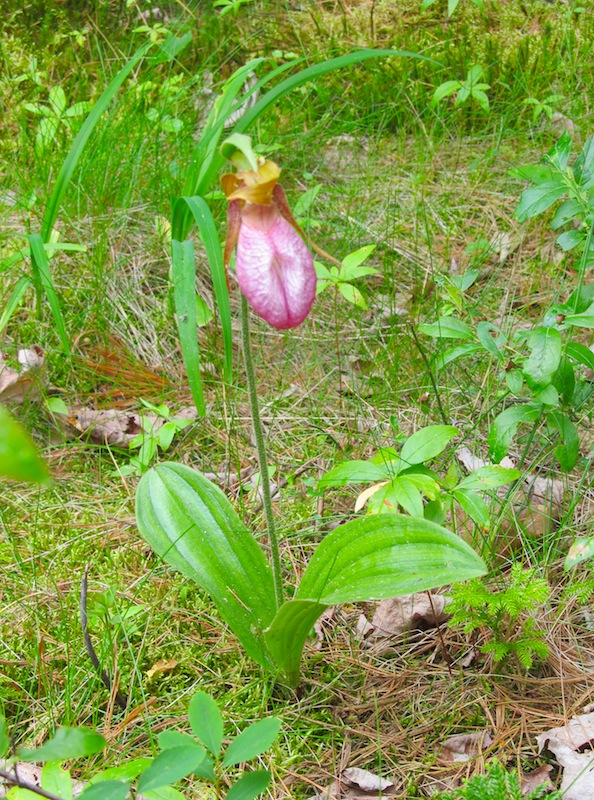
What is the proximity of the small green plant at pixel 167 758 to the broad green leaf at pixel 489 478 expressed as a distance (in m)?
0.66

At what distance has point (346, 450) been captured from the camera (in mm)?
1838

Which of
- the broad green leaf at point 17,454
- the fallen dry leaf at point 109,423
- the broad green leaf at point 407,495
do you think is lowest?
the fallen dry leaf at point 109,423

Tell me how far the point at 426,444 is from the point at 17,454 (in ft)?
3.68

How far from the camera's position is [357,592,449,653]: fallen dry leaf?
1.48m

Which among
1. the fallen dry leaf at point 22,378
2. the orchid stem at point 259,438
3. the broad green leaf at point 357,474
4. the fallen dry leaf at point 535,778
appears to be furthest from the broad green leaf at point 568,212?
the fallen dry leaf at point 22,378

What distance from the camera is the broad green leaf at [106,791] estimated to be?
70 centimetres

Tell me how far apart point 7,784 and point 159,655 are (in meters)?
0.38

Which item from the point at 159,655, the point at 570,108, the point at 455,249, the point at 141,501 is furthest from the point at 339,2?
the point at 159,655

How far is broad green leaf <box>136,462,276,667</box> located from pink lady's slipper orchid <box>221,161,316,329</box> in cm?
52

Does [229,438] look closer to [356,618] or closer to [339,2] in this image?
[356,618]

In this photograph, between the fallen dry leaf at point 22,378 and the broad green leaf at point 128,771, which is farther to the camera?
the fallen dry leaf at point 22,378

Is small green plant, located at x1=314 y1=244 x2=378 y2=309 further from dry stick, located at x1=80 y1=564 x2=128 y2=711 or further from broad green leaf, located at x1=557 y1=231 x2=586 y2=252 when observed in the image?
dry stick, located at x1=80 y1=564 x2=128 y2=711

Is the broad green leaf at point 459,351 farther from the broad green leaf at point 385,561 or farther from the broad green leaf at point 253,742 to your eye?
the broad green leaf at point 253,742

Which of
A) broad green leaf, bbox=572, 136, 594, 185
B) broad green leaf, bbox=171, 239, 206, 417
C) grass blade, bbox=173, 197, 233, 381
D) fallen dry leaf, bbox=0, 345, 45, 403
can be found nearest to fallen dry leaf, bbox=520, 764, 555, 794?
broad green leaf, bbox=171, 239, 206, 417
